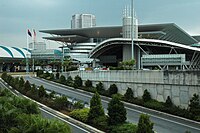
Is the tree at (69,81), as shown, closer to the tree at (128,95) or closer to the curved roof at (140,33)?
the tree at (128,95)

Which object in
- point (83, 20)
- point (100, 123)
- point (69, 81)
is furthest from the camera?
point (83, 20)

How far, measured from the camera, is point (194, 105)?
21375 mm

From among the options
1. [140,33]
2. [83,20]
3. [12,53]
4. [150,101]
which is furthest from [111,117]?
[83,20]

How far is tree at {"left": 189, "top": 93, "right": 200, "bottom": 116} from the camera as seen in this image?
21125 mm

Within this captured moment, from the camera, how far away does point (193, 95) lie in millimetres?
22375

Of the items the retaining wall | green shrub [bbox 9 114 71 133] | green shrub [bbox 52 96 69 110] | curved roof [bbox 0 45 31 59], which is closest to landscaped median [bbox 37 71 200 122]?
the retaining wall

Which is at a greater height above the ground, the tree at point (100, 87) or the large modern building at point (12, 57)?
the large modern building at point (12, 57)

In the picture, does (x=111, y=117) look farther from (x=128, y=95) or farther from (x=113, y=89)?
(x=113, y=89)

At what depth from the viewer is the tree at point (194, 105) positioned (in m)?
21.1

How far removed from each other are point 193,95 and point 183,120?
2.39m

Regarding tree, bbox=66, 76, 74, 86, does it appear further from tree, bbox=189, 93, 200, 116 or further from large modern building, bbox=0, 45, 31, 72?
large modern building, bbox=0, 45, 31, 72

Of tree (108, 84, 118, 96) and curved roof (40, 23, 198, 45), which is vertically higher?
curved roof (40, 23, 198, 45)

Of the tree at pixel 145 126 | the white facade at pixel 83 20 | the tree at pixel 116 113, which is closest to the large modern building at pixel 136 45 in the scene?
the tree at pixel 116 113

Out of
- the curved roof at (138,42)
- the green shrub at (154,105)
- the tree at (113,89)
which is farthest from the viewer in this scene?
the curved roof at (138,42)
